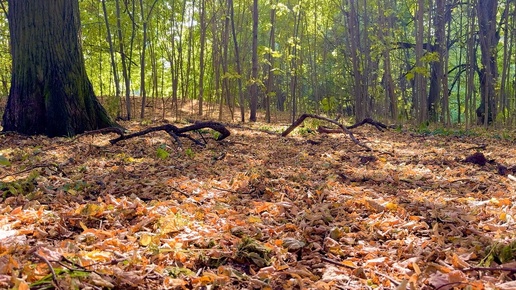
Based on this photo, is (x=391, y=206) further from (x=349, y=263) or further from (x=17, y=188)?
(x=17, y=188)

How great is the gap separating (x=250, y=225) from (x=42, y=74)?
431 cm

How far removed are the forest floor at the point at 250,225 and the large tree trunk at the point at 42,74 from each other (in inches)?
53.2

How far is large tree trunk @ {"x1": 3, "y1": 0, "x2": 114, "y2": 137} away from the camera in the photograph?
5062 millimetres

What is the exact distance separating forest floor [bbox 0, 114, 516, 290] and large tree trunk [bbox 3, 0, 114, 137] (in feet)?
4.44

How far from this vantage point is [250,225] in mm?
2053

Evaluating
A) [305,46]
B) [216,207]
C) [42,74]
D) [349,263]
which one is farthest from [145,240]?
[305,46]

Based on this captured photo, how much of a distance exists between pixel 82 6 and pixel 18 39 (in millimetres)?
6249

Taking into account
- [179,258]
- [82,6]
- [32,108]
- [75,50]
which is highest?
[82,6]

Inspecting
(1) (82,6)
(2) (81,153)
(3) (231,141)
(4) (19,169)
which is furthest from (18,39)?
(1) (82,6)

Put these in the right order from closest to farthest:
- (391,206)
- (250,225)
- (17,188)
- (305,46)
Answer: (250,225) → (391,206) → (17,188) → (305,46)

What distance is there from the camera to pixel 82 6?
10.7m

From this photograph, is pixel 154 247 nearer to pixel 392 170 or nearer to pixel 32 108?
pixel 392 170

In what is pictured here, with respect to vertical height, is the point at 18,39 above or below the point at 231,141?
above

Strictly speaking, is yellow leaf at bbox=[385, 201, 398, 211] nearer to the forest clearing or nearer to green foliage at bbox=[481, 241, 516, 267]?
the forest clearing
